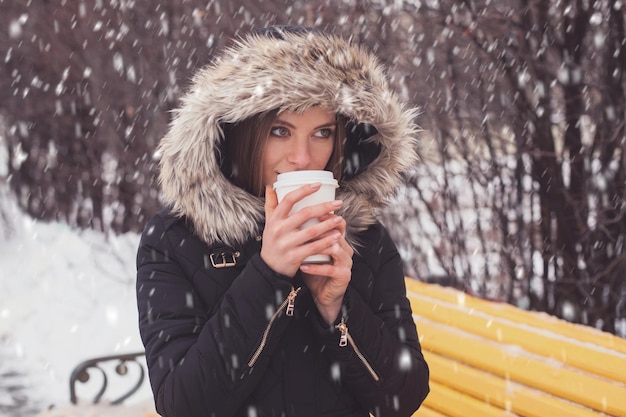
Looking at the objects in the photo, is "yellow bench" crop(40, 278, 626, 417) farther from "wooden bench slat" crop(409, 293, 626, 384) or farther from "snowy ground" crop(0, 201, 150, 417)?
"snowy ground" crop(0, 201, 150, 417)

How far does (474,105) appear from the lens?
4559 millimetres

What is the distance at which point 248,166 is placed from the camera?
1.88 meters

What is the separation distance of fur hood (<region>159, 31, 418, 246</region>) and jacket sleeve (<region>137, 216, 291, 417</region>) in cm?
25

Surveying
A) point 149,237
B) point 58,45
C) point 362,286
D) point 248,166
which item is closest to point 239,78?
point 248,166

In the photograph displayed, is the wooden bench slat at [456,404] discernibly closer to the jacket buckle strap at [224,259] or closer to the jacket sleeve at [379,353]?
the jacket sleeve at [379,353]

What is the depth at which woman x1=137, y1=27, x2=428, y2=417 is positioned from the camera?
158 cm

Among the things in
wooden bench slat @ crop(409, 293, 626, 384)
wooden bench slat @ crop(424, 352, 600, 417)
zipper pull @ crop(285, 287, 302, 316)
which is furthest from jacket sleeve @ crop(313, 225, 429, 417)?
wooden bench slat @ crop(409, 293, 626, 384)

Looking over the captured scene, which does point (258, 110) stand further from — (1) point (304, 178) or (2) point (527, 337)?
(2) point (527, 337)

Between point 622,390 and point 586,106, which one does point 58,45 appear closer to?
point 586,106

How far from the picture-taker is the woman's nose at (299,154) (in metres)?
1.76

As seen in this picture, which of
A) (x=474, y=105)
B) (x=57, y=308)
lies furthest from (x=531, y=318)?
(x=57, y=308)

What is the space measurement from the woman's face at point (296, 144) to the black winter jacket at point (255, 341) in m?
0.24

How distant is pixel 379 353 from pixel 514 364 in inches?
39.5

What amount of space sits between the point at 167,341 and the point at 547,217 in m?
3.34
